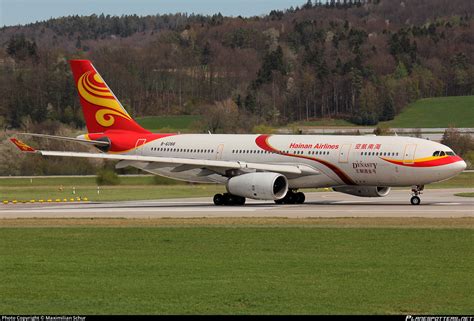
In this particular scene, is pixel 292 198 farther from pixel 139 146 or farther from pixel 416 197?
pixel 139 146

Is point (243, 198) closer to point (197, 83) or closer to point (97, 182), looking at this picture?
point (97, 182)

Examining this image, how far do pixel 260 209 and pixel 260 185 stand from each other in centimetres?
166

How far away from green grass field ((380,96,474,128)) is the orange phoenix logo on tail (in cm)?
9443

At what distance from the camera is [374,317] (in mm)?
18328

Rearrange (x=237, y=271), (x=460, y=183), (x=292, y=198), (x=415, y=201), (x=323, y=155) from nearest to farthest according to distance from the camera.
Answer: (x=237, y=271), (x=415, y=201), (x=323, y=155), (x=292, y=198), (x=460, y=183)

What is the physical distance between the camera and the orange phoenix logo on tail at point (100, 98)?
56969 mm

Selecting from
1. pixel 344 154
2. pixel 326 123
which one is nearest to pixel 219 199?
pixel 344 154

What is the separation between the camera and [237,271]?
24.7 meters

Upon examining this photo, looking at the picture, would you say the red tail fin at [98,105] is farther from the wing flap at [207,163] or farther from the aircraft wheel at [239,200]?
the aircraft wheel at [239,200]

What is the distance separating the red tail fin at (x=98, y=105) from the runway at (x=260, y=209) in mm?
4369

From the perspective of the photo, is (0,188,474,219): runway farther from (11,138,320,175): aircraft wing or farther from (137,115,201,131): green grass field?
(137,115,201,131): green grass field

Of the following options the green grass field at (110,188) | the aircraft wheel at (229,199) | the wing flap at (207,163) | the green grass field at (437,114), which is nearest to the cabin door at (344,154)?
the wing flap at (207,163)

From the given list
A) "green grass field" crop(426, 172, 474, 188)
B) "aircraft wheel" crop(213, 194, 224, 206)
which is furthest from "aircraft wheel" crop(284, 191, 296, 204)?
"green grass field" crop(426, 172, 474, 188)

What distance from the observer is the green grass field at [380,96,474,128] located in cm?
15038
